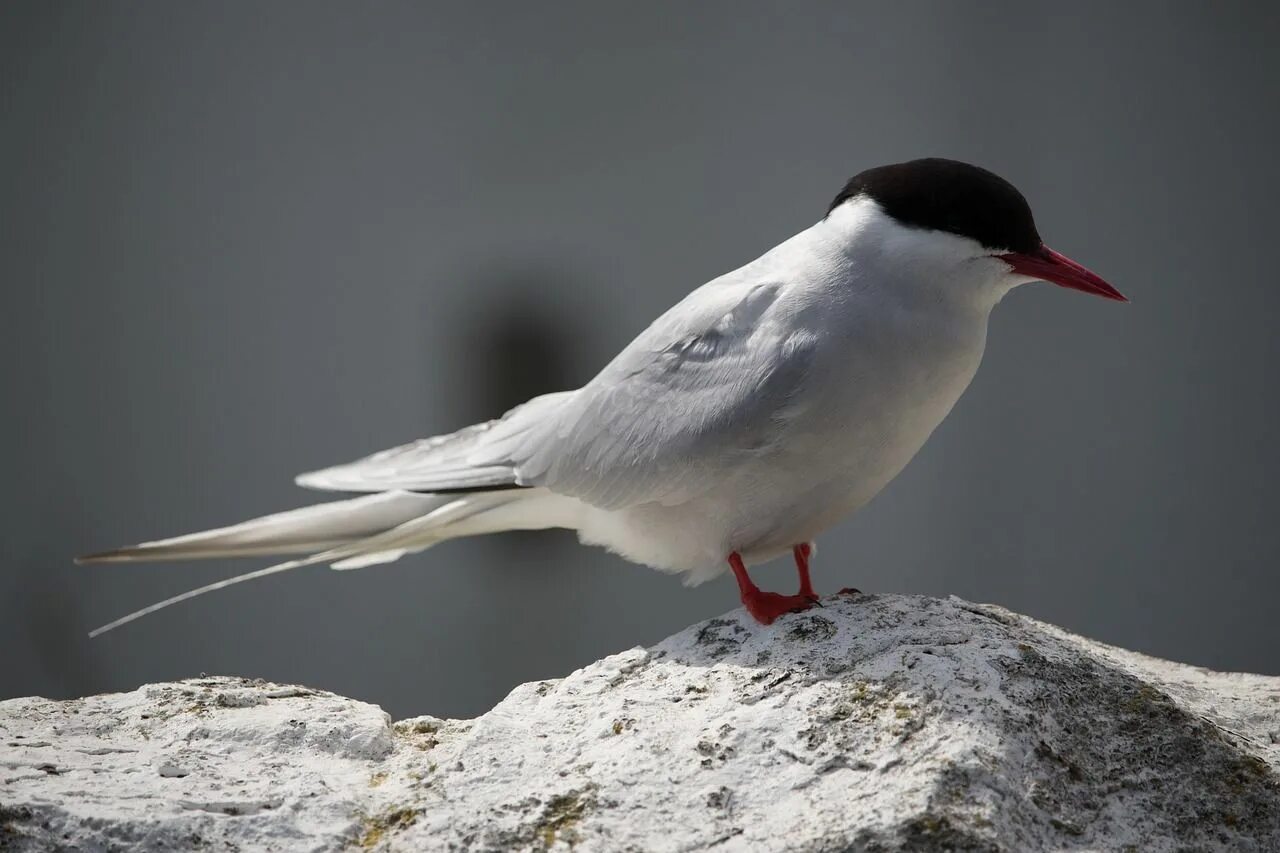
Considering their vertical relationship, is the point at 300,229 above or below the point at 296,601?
above

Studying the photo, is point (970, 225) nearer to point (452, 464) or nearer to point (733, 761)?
point (733, 761)

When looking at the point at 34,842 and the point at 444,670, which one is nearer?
the point at 34,842

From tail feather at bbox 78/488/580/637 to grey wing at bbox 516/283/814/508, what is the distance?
14 cm

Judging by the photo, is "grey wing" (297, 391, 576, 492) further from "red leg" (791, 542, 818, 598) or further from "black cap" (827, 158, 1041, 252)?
"black cap" (827, 158, 1041, 252)

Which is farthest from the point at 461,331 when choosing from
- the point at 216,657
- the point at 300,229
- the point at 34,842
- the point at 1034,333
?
the point at 34,842

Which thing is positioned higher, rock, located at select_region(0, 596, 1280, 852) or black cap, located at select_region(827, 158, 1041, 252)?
black cap, located at select_region(827, 158, 1041, 252)

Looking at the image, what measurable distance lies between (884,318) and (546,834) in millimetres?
1095

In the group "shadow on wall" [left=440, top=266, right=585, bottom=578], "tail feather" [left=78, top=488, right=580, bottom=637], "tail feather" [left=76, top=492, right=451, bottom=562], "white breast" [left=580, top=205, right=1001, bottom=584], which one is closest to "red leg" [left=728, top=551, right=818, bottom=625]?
"white breast" [left=580, top=205, right=1001, bottom=584]

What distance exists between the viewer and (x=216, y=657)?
536 cm

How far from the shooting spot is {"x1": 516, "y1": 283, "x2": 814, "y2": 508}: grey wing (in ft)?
7.16

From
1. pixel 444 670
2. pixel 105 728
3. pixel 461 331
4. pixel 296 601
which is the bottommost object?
pixel 444 670

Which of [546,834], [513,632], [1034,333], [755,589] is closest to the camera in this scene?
[546,834]

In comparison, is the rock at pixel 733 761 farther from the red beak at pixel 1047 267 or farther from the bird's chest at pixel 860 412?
the red beak at pixel 1047 267

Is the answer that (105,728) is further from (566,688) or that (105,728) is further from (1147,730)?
(1147,730)
